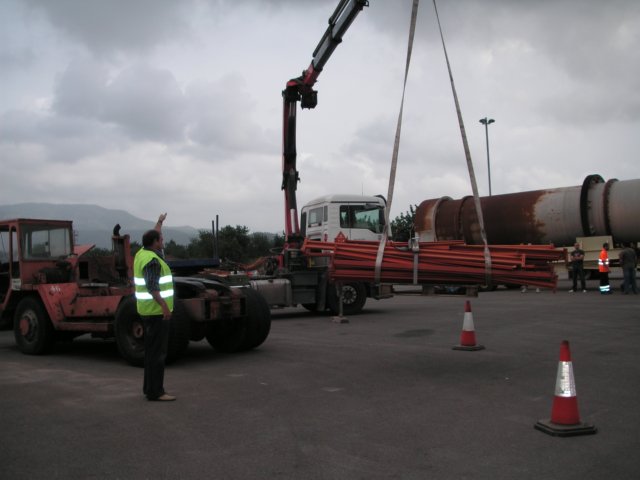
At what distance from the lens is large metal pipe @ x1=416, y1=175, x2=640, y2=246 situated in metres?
20.3

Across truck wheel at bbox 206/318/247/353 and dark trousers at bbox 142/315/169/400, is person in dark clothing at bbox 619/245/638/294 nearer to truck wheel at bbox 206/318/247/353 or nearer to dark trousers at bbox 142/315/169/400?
truck wheel at bbox 206/318/247/353

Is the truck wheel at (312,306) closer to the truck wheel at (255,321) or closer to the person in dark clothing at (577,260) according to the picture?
the truck wheel at (255,321)

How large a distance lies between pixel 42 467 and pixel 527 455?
11.7ft

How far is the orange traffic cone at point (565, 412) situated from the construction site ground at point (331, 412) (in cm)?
10

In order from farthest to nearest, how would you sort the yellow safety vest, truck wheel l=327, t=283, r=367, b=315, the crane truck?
truck wheel l=327, t=283, r=367, b=315, the crane truck, the yellow safety vest

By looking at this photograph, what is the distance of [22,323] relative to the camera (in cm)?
1033

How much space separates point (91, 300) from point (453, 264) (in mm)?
5420

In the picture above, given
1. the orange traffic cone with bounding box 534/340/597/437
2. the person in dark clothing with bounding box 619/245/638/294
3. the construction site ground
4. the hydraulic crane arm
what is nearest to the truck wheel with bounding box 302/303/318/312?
the hydraulic crane arm

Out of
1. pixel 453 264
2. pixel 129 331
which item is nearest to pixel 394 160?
pixel 453 264

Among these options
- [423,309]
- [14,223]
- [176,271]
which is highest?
[14,223]

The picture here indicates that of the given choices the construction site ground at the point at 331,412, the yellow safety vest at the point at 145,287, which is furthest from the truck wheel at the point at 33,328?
the yellow safety vest at the point at 145,287

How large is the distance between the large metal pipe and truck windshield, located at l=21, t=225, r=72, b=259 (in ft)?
51.5

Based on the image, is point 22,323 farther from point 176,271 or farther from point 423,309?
point 423,309

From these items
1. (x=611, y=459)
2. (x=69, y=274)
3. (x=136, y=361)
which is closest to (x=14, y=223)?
(x=69, y=274)
